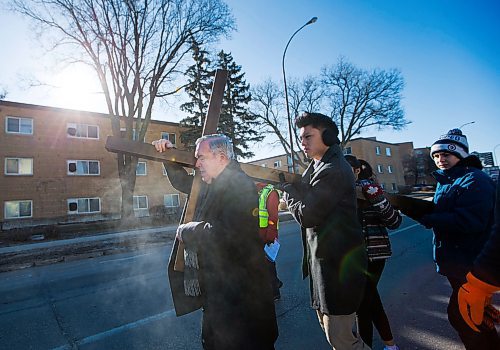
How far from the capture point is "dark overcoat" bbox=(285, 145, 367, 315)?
1.88m

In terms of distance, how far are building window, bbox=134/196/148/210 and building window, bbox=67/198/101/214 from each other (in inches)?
125

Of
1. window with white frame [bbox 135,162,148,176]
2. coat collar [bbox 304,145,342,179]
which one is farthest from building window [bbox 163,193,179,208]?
coat collar [bbox 304,145,342,179]

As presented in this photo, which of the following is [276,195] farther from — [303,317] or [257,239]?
[303,317]

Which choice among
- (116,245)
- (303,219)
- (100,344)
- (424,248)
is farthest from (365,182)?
(116,245)

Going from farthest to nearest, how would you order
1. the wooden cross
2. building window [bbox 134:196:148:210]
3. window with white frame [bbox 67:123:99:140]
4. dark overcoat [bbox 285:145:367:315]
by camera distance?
building window [bbox 134:196:148:210], window with white frame [bbox 67:123:99:140], dark overcoat [bbox 285:145:367:315], the wooden cross

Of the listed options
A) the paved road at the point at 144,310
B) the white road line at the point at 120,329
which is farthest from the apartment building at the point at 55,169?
the white road line at the point at 120,329

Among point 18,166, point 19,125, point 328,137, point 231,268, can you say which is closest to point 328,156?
point 328,137

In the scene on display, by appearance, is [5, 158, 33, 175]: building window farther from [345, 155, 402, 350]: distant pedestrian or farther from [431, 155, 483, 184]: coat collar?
[431, 155, 483, 184]: coat collar

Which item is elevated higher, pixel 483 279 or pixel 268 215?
pixel 268 215

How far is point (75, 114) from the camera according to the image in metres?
23.7

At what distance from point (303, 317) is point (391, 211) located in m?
2.03

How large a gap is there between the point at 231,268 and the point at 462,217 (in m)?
1.72

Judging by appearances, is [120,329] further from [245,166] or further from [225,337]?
[245,166]

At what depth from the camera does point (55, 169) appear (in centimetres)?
2239
